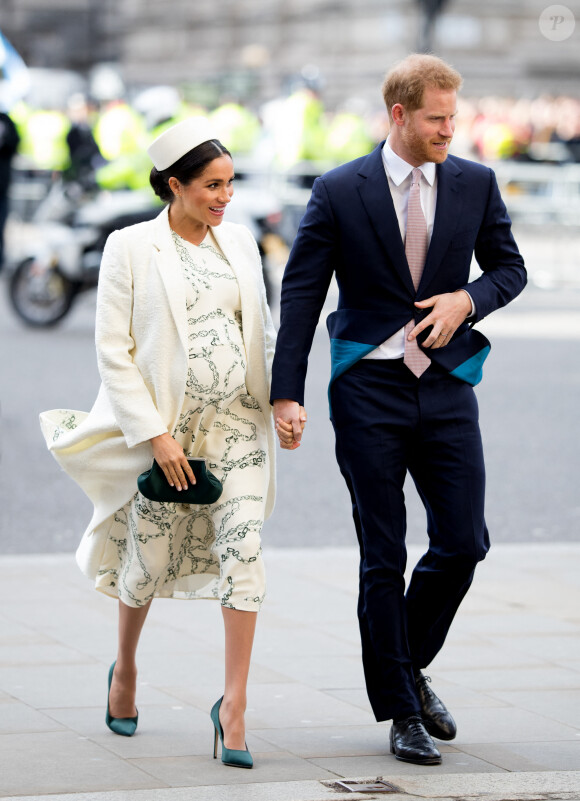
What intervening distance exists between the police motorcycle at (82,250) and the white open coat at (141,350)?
890 centimetres

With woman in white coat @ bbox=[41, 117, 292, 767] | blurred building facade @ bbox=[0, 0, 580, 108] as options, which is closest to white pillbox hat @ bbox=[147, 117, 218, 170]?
woman in white coat @ bbox=[41, 117, 292, 767]

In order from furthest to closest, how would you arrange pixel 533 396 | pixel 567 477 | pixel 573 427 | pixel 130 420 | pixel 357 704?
pixel 533 396 < pixel 573 427 < pixel 567 477 < pixel 357 704 < pixel 130 420

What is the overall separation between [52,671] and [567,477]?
15.1ft

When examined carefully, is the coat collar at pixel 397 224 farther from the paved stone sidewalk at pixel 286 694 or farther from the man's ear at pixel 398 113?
the paved stone sidewalk at pixel 286 694

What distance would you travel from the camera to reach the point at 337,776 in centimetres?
404

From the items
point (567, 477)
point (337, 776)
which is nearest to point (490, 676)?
point (337, 776)

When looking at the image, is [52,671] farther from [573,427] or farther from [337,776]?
[573,427]

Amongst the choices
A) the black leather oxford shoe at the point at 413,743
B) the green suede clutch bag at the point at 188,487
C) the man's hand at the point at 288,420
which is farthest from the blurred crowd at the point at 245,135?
the black leather oxford shoe at the point at 413,743

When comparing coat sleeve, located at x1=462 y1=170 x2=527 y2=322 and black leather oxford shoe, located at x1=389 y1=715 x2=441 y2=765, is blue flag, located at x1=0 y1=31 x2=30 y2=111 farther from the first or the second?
black leather oxford shoe, located at x1=389 y1=715 x2=441 y2=765

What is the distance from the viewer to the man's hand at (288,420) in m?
4.23

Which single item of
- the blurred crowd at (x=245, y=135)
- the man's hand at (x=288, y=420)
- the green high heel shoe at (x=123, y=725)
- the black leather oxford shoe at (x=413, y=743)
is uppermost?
the blurred crowd at (x=245, y=135)

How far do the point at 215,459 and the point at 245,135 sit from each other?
16165mm

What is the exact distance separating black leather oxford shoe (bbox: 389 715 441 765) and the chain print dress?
20.4 inches

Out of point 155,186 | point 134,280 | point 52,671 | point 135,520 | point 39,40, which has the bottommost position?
point 52,671
